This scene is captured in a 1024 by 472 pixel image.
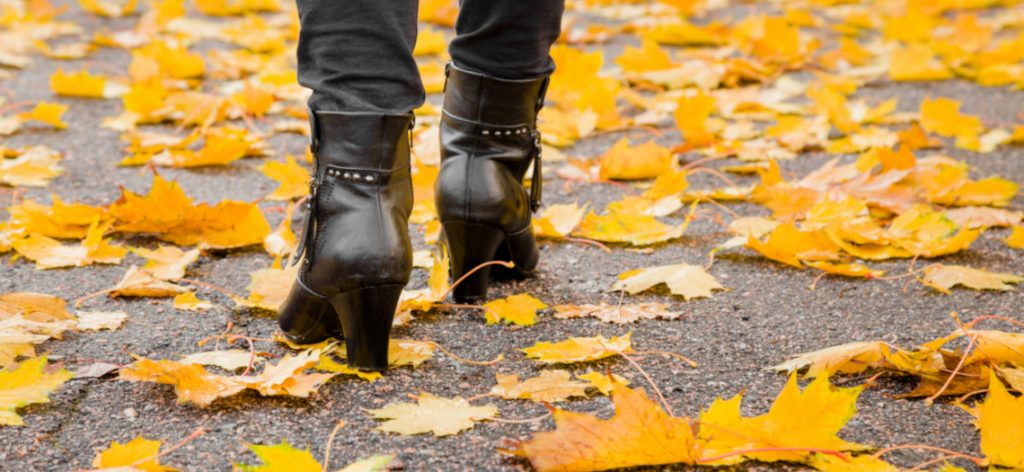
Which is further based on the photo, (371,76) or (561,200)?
(561,200)

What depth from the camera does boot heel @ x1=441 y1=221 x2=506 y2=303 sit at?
160 centimetres

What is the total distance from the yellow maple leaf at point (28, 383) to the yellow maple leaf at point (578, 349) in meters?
0.60

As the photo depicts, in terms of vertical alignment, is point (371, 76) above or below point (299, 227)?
above

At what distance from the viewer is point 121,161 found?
93.3 inches

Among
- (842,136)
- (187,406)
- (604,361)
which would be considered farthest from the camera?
(842,136)

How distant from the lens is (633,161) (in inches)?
93.0

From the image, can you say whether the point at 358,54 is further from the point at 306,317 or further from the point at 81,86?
the point at 81,86

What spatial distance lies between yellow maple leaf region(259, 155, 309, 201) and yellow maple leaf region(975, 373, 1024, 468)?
141cm

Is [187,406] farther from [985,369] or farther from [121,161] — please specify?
[121,161]

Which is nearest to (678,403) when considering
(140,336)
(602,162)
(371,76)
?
(371,76)

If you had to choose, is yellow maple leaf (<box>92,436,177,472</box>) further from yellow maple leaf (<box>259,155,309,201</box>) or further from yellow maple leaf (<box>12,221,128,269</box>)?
yellow maple leaf (<box>259,155,309,201</box>)

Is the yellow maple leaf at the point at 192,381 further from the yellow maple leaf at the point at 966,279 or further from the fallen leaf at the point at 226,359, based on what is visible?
the yellow maple leaf at the point at 966,279

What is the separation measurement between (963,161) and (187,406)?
76.7 inches

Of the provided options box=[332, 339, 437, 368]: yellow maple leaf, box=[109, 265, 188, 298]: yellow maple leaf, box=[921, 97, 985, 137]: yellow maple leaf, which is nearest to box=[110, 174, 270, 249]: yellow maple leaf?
box=[109, 265, 188, 298]: yellow maple leaf
